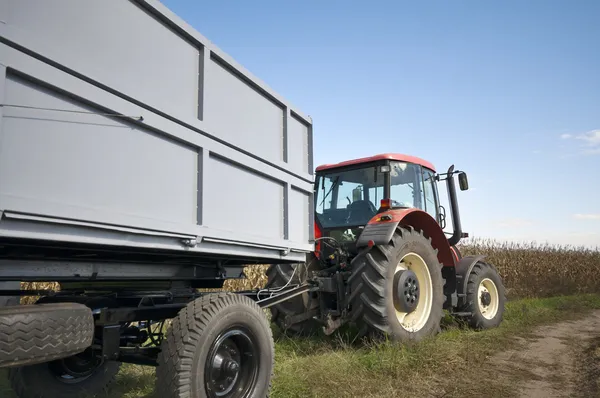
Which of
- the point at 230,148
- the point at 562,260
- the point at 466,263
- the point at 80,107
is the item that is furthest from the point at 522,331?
the point at 562,260

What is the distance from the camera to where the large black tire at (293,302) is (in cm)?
551

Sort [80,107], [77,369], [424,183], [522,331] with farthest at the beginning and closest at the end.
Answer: [522,331], [424,183], [77,369], [80,107]

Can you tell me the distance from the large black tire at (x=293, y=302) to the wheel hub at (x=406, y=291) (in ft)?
3.15

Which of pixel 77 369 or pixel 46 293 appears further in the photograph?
pixel 77 369

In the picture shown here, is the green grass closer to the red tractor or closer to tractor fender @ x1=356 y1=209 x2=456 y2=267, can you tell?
the red tractor

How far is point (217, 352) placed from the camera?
3.03m

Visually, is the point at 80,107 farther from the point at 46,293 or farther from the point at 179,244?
the point at 46,293

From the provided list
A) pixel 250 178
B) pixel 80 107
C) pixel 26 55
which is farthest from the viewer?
pixel 250 178

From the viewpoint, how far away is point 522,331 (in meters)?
7.31

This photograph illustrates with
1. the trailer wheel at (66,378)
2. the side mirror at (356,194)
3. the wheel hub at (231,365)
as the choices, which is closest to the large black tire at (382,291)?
the side mirror at (356,194)

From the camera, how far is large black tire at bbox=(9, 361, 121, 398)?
346 centimetres

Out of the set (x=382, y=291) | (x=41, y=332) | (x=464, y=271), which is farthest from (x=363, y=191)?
(x=41, y=332)

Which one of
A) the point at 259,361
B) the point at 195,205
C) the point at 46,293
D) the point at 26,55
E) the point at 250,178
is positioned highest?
the point at 26,55

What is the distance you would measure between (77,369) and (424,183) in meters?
4.95
